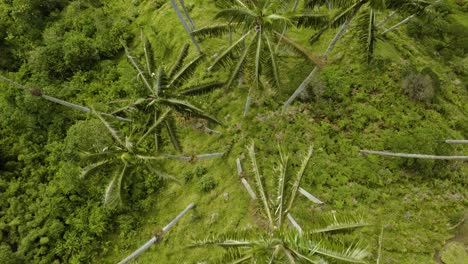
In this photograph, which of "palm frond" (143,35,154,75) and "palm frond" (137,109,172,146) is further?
"palm frond" (143,35,154,75)

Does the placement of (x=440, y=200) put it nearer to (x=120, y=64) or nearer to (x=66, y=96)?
(x=120, y=64)

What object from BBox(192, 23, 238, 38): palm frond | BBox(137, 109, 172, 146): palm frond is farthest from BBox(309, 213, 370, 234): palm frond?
BBox(192, 23, 238, 38): palm frond

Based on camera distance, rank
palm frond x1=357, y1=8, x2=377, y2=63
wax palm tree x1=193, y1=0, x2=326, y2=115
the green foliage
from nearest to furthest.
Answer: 1. wax palm tree x1=193, y1=0, x2=326, y2=115
2. palm frond x1=357, y1=8, x2=377, y2=63
3. the green foliage

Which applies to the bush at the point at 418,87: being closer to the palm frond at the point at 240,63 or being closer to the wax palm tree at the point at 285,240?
the palm frond at the point at 240,63

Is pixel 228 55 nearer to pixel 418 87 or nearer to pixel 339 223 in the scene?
pixel 339 223

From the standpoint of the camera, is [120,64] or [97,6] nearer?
[120,64]

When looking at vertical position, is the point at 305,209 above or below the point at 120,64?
below

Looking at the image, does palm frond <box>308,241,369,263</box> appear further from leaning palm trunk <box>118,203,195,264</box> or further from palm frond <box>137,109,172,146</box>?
leaning palm trunk <box>118,203,195,264</box>

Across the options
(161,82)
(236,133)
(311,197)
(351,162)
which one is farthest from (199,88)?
(351,162)

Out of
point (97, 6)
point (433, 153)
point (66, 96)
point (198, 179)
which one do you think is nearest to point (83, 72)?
point (66, 96)
